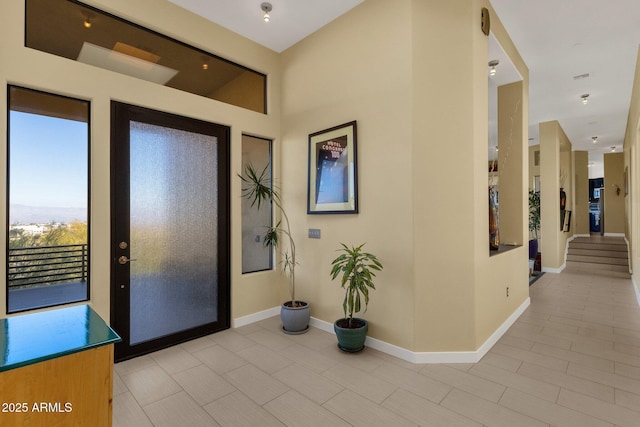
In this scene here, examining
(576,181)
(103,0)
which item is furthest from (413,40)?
(576,181)

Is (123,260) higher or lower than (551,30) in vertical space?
lower

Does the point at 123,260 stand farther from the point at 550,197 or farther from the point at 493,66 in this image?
the point at 550,197

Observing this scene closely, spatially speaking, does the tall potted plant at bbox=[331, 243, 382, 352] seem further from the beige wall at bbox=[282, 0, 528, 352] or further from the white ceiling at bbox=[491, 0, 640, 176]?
the white ceiling at bbox=[491, 0, 640, 176]

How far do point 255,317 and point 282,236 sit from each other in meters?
1.10

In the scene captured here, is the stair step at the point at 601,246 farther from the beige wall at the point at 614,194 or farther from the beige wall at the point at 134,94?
the beige wall at the point at 134,94

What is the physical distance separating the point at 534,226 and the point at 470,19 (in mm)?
6399

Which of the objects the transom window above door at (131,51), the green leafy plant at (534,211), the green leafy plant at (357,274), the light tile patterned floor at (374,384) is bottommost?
the light tile patterned floor at (374,384)

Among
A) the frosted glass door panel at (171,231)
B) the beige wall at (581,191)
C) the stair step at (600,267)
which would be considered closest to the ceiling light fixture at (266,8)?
the frosted glass door panel at (171,231)

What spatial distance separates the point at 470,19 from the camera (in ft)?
9.70

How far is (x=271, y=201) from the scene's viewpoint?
4.38m

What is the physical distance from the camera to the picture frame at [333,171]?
345 centimetres

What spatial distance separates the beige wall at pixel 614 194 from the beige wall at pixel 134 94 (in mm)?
12867

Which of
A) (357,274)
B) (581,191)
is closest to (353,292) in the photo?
(357,274)

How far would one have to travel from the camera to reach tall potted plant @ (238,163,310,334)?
3.65 metres
